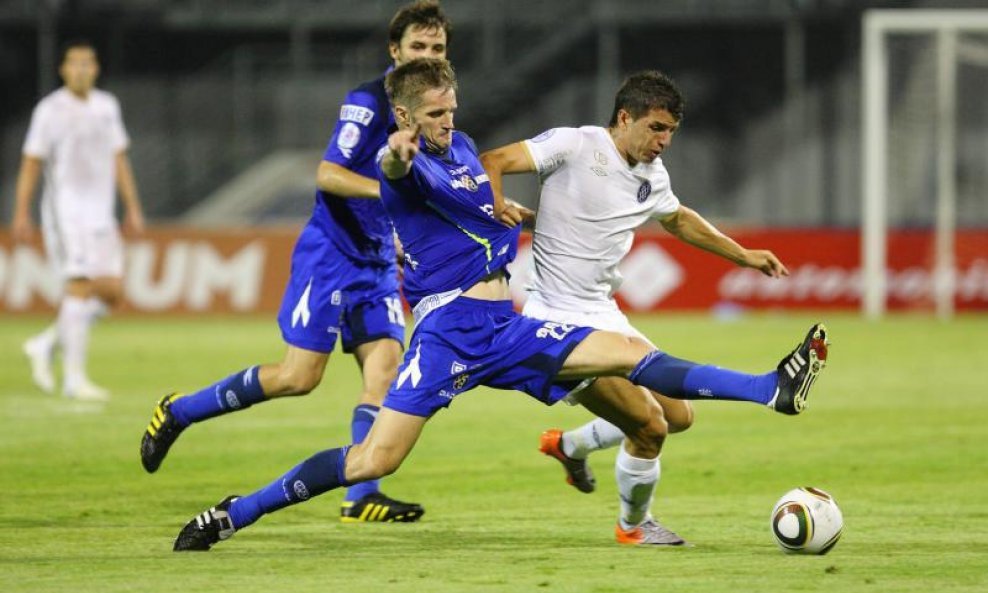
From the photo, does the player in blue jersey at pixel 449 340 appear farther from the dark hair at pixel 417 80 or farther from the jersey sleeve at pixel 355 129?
the jersey sleeve at pixel 355 129

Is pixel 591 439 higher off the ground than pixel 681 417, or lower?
lower

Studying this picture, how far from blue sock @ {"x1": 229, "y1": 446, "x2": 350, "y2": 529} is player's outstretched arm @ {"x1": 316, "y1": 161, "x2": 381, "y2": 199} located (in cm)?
138

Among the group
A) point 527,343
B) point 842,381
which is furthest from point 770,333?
Result: point 527,343

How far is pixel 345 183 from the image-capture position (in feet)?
25.8

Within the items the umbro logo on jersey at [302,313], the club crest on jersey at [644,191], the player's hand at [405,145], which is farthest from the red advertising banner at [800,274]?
the player's hand at [405,145]

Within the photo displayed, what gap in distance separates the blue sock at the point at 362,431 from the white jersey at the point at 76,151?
18.5 feet

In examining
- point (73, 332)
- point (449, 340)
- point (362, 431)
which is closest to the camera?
point (449, 340)

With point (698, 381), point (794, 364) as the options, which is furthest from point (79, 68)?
point (794, 364)

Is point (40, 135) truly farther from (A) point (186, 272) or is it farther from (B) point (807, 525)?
(A) point (186, 272)

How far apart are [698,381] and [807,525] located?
2.32 feet

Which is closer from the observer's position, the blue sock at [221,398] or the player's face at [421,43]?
the player's face at [421,43]

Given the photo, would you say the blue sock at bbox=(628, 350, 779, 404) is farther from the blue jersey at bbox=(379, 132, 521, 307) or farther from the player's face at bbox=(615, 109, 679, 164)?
the player's face at bbox=(615, 109, 679, 164)

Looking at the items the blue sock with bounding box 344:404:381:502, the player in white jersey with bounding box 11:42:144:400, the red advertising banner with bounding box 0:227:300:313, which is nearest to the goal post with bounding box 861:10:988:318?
the red advertising banner with bounding box 0:227:300:313

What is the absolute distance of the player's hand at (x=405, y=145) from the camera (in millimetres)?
6262
